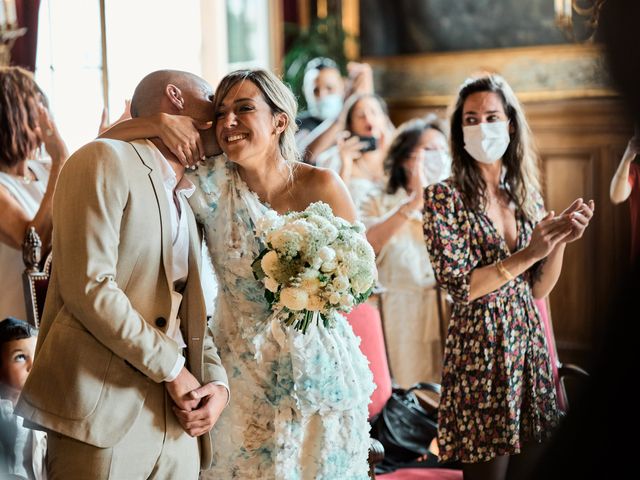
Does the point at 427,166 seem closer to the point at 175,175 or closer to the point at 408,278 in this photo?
the point at 408,278

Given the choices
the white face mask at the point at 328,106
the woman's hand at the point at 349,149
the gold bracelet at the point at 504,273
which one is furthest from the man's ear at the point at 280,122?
the white face mask at the point at 328,106

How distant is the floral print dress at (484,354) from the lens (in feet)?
9.31

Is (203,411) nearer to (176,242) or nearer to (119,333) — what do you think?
(119,333)

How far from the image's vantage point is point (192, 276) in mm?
2180

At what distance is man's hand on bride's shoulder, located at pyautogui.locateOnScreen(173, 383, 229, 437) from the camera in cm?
211

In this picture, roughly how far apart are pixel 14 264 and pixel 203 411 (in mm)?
1369

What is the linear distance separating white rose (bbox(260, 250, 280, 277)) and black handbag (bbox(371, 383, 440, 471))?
128 centimetres

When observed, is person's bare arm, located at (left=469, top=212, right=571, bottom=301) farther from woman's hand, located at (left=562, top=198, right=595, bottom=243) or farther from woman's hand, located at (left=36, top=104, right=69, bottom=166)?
woman's hand, located at (left=36, top=104, right=69, bottom=166)

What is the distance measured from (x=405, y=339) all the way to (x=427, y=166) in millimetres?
896

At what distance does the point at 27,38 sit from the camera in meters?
3.32

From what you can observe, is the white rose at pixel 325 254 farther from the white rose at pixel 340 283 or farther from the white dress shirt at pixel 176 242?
the white dress shirt at pixel 176 242

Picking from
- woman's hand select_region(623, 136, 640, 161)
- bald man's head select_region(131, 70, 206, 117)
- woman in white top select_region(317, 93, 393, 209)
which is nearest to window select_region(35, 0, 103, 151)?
bald man's head select_region(131, 70, 206, 117)

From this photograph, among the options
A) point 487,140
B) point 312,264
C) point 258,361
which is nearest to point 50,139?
point 258,361

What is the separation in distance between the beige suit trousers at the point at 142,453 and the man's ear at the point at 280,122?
83cm
